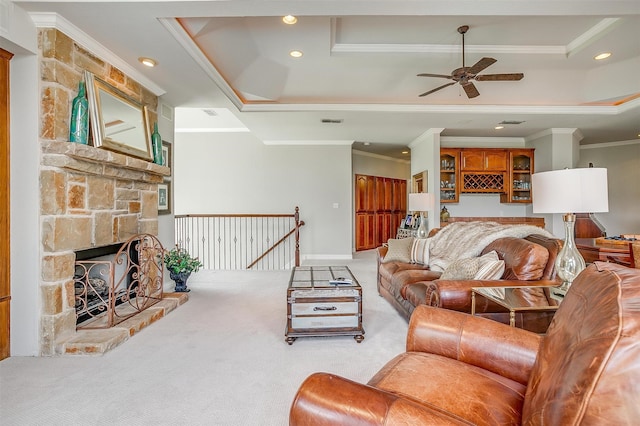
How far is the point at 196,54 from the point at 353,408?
10.7 feet

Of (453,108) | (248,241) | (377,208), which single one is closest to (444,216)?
(453,108)

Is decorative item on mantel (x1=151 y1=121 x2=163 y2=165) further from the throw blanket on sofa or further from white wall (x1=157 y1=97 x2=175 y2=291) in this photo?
the throw blanket on sofa

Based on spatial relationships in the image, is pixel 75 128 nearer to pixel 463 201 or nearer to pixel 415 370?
pixel 415 370

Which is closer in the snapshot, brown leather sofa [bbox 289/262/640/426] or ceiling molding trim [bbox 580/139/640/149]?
brown leather sofa [bbox 289/262/640/426]

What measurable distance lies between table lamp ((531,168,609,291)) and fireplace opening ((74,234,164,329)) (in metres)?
3.25

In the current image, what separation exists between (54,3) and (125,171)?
54.1 inches

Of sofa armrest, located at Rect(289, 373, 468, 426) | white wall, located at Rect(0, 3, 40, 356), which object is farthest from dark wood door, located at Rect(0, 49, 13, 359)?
sofa armrest, located at Rect(289, 373, 468, 426)

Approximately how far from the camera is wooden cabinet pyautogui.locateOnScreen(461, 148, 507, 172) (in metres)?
6.28

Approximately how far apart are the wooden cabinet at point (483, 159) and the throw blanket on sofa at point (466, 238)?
3086 millimetres

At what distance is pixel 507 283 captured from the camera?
2.26m

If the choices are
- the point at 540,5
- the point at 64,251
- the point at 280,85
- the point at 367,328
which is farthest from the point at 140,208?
the point at 540,5

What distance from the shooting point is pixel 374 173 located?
28.2ft

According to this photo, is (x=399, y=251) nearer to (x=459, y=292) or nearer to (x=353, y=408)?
(x=459, y=292)

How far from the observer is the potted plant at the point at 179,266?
13.1 feet
